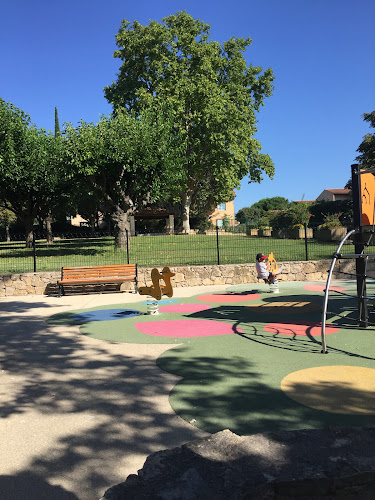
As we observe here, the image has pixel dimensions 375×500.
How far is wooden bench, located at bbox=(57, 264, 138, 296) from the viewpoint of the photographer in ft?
43.6

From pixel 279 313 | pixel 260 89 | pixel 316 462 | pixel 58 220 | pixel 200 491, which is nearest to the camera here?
pixel 200 491

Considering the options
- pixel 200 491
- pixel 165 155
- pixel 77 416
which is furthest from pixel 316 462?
pixel 165 155

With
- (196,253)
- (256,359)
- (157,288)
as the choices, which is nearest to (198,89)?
(196,253)

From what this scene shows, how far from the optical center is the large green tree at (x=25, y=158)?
2428 centimetres

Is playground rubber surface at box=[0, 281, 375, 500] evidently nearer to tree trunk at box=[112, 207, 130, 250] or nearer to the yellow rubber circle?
the yellow rubber circle

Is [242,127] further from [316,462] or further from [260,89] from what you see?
[316,462]

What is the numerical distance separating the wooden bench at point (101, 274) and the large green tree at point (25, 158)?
1200 cm

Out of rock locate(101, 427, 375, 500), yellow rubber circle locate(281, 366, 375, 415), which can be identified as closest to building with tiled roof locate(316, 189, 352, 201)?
yellow rubber circle locate(281, 366, 375, 415)

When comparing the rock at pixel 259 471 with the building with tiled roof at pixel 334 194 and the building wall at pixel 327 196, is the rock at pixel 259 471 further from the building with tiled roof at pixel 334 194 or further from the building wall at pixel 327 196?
the building wall at pixel 327 196

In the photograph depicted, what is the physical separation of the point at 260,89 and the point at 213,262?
31634 millimetres

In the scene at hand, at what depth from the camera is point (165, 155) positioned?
23.4 meters

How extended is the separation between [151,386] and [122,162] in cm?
1933

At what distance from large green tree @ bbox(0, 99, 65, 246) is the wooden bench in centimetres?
1200

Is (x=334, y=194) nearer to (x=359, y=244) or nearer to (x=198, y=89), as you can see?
(x=198, y=89)
